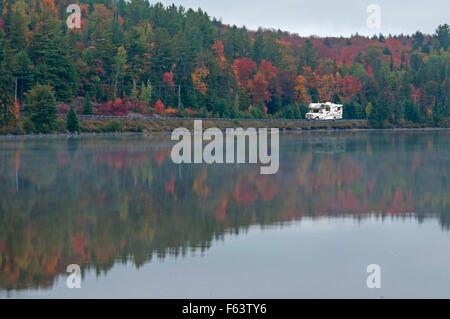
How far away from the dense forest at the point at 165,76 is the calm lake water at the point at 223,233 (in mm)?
55019

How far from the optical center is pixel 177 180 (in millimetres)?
31672

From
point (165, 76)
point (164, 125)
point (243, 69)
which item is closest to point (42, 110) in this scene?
point (164, 125)

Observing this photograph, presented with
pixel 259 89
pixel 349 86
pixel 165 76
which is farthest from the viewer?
pixel 349 86

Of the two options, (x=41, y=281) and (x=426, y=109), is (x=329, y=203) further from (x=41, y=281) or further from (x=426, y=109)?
(x=426, y=109)

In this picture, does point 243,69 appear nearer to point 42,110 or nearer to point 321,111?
point 321,111

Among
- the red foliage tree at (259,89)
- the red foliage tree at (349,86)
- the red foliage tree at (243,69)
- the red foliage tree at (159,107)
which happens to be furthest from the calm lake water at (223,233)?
the red foliage tree at (349,86)

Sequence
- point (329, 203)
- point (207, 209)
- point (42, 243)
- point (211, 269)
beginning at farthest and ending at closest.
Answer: point (329, 203) < point (207, 209) < point (42, 243) < point (211, 269)

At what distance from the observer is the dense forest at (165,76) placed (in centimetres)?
9338

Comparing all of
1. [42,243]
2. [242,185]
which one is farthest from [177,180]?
[42,243]

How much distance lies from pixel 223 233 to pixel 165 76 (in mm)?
103974

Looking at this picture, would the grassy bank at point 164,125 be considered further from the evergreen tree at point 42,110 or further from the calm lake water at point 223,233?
the calm lake water at point 223,233

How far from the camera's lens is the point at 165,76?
121 m

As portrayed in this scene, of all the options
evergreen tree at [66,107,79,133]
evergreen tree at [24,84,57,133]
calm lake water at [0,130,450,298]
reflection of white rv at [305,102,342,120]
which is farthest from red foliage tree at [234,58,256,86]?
calm lake water at [0,130,450,298]

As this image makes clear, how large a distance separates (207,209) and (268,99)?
Result: 4550 inches
